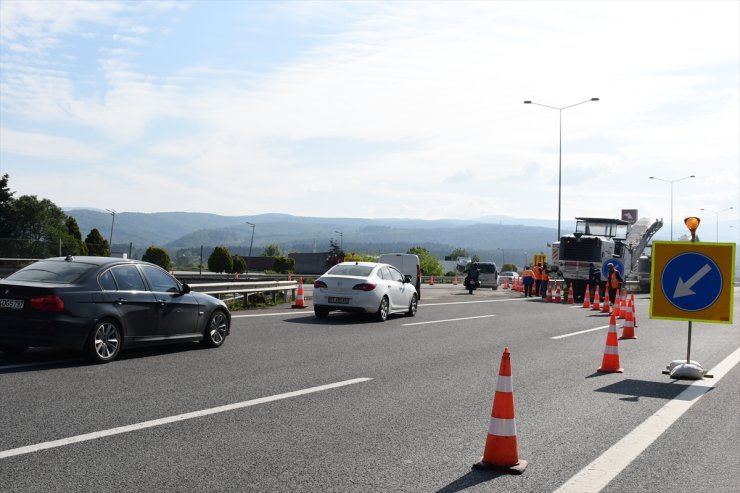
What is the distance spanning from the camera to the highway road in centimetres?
570

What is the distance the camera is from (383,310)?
2003 cm

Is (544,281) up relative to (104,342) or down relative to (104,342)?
up

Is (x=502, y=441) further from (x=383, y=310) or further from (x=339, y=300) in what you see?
(x=383, y=310)

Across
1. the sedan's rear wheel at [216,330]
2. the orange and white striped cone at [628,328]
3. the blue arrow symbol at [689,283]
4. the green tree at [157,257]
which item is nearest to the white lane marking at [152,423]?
the sedan's rear wheel at [216,330]

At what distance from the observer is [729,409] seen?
8867 millimetres

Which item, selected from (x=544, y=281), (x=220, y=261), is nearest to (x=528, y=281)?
(x=544, y=281)

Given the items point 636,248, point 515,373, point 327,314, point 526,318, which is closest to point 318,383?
point 515,373

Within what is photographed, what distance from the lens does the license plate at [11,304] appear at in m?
10.5

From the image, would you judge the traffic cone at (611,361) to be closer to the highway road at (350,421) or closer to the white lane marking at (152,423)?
the highway road at (350,421)

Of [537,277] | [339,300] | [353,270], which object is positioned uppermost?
[353,270]

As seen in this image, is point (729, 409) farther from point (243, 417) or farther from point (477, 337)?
point (477, 337)

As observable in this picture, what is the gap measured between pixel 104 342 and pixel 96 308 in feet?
1.65

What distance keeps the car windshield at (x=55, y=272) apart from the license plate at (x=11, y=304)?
0.50 metres

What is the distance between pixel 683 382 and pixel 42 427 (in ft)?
26.1
